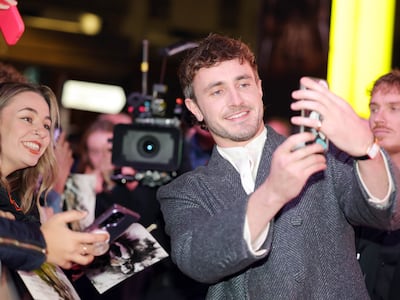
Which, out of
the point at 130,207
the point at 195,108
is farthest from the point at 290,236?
the point at 130,207

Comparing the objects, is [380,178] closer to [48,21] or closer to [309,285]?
[309,285]

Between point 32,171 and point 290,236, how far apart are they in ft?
3.80

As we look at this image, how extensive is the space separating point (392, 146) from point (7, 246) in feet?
5.59

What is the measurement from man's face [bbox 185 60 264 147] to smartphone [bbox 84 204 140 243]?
0.45 metres

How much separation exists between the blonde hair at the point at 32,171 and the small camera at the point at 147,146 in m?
0.45

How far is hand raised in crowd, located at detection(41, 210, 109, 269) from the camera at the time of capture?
178 centimetres

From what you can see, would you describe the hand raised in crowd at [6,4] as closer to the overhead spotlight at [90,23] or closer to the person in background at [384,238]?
the person in background at [384,238]

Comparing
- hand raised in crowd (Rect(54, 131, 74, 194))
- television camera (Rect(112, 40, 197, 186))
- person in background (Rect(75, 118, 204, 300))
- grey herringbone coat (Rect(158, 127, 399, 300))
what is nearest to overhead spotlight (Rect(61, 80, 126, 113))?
person in background (Rect(75, 118, 204, 300))

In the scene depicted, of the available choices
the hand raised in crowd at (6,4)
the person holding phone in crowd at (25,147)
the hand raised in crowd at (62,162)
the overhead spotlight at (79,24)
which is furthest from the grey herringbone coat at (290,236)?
the overhead spotlight at (79,24)

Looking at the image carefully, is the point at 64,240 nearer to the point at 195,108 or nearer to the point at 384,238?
the point at 195,108

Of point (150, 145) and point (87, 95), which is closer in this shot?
point (150, 145)

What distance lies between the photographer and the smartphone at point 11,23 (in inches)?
92.7

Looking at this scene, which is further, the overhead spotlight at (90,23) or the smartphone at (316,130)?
the overhead spotlight at (90,23)

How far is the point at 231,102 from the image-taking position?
2.17 meters
